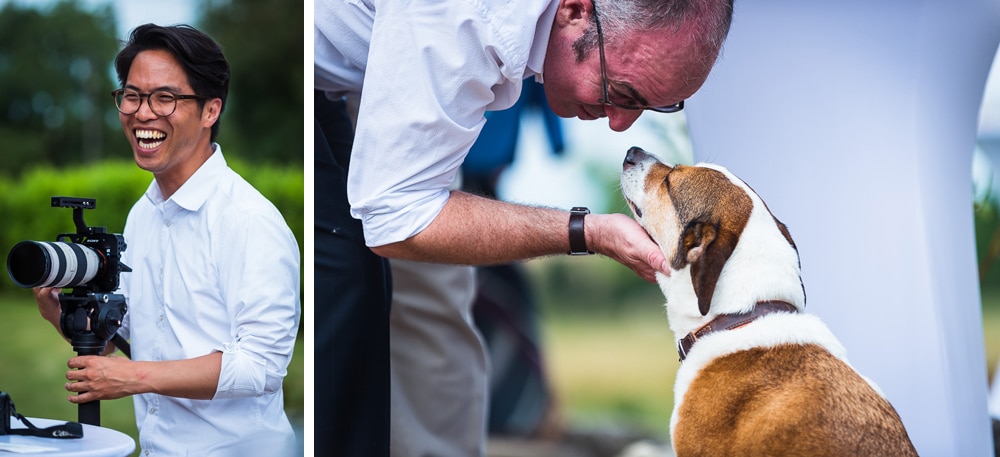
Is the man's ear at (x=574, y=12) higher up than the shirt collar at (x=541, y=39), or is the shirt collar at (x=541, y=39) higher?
the man's ear at (x=574, y=12)

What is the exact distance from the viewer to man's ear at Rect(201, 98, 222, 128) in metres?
2.30

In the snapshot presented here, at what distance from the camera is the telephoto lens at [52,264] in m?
2.09

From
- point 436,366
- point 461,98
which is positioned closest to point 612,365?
point 436,366

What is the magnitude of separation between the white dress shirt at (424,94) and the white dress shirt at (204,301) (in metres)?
0.31

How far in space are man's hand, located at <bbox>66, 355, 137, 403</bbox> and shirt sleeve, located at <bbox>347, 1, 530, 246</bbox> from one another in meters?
0.66

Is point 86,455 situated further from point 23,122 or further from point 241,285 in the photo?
point 23,122

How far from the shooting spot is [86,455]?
2.04 metres

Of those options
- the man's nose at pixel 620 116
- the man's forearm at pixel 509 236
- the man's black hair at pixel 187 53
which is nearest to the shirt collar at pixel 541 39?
the man's nose at pixel 620 116

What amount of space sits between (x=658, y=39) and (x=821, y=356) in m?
0.82

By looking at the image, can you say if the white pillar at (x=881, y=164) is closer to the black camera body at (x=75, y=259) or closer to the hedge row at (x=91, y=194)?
the hedge row at (x=91, y=194)

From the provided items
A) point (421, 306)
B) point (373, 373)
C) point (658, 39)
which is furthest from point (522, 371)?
point (658, 39)

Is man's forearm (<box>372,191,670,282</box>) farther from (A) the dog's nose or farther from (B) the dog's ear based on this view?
(A) the dog's nose

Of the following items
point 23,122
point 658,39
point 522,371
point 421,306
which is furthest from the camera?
point 522,371

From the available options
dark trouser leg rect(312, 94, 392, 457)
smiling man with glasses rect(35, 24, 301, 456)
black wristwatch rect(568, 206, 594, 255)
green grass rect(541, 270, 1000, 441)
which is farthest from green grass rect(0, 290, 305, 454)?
green grass rect(541, 270, 1000, 441)
